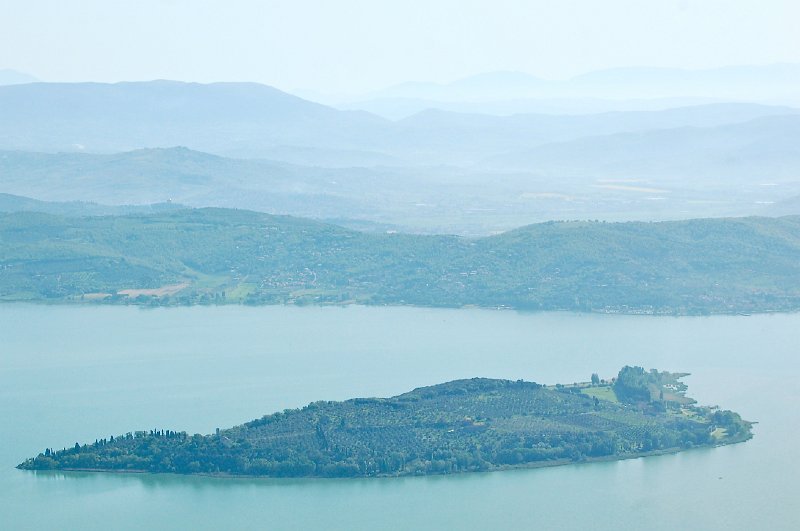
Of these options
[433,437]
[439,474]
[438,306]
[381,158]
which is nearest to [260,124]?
[381,158]

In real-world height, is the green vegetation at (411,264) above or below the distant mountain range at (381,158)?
below

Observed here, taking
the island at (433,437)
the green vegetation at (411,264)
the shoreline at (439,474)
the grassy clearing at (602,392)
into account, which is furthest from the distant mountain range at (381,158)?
the shoreline at (439,474)

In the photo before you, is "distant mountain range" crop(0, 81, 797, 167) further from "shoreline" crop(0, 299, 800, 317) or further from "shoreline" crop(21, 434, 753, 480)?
"shoreline" crop(21, 434, 753, 480)

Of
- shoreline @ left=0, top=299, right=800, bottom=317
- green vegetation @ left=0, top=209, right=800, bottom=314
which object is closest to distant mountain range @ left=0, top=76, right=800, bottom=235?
green vegetation @ left=0, top=209, right=800, bottom=314

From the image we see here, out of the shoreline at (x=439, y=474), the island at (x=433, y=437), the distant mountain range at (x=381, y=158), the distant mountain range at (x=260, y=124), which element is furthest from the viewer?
the distant mountain range at (x=260, y=124)

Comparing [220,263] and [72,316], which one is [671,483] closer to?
[72,316]

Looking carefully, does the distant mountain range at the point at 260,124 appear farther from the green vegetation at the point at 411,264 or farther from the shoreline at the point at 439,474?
the shoreline at the point at 439,474

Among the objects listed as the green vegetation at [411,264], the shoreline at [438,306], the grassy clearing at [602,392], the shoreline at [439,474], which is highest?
the green vegetation at [411,264]
